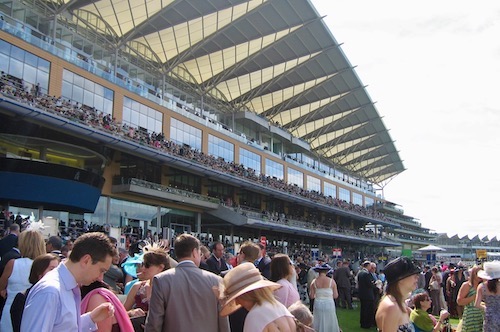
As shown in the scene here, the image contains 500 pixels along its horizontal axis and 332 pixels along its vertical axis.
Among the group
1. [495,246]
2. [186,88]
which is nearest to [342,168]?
[186,88]

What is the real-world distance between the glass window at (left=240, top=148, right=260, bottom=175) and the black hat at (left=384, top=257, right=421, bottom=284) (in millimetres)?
42757

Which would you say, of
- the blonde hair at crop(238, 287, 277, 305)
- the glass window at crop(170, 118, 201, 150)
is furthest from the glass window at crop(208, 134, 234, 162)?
the blonde hair at crop(238, 287, 277, 305)

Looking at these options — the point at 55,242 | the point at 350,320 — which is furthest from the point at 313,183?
the point at 55,242

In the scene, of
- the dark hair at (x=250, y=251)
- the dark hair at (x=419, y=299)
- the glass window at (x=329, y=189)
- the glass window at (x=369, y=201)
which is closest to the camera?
the dark hair at (x=419, y=299)

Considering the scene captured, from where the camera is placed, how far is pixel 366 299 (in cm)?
1346

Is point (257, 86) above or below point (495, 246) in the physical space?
above

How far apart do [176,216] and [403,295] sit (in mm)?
36029

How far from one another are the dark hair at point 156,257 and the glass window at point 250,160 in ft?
137

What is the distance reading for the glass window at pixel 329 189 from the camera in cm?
6753

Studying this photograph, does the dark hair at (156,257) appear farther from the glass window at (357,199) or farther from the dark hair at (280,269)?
the glass window at (357,199)

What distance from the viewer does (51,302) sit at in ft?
9.86

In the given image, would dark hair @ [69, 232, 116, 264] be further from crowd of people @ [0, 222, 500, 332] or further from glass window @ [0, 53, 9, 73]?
glass window @ [0, 53, 9, 73]

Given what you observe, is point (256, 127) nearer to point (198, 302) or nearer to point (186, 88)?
point (186, 88)

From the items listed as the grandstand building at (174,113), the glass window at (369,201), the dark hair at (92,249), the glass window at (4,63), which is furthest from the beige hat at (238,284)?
the glass window at (369,201)
